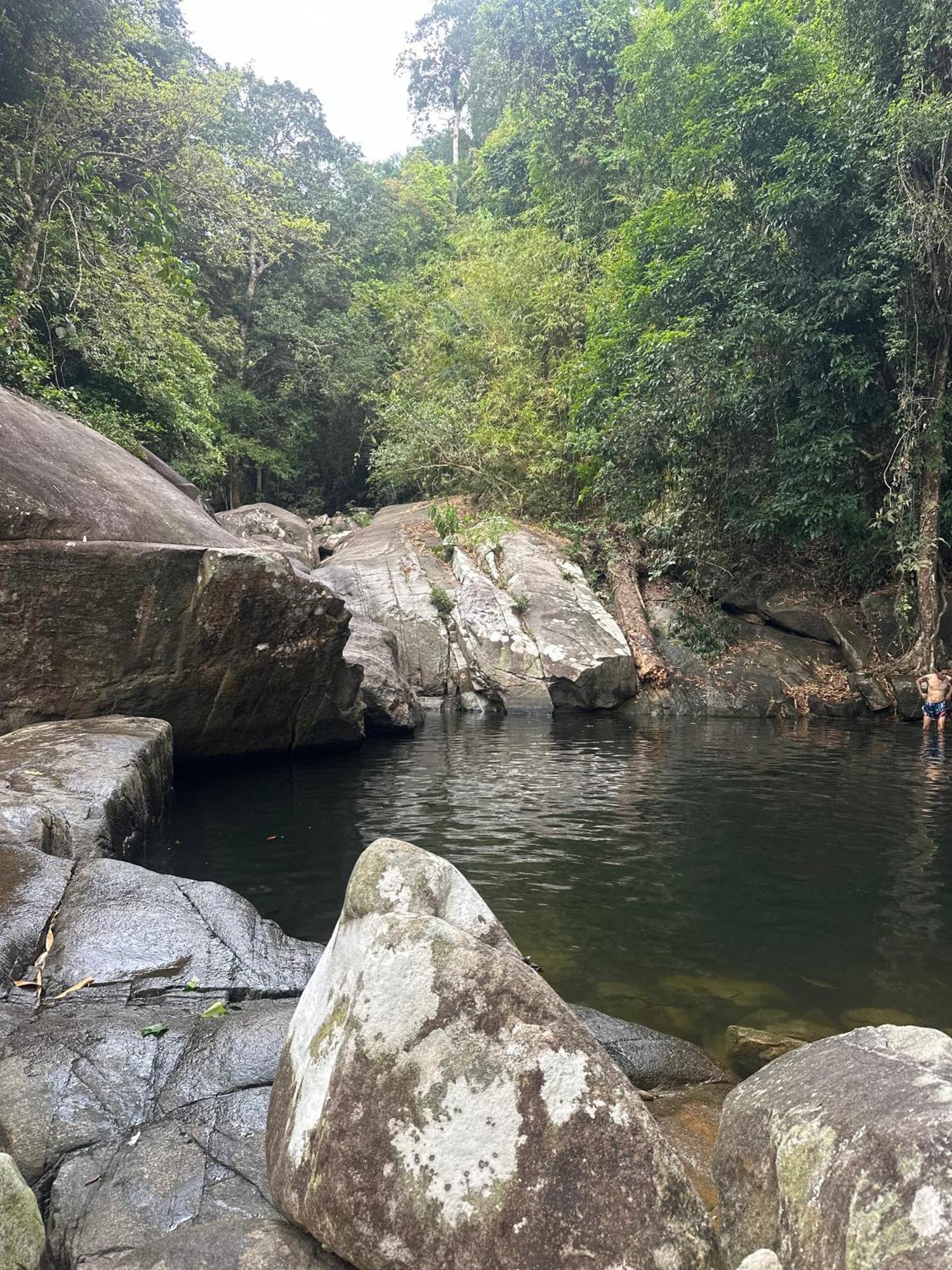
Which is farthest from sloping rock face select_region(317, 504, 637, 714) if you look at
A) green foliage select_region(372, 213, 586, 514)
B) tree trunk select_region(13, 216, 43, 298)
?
tree trunk select_region(13, 216, 43, 298)

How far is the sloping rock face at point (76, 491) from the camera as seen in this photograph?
822cm

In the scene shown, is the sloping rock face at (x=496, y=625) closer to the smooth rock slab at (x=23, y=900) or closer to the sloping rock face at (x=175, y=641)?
the sloping rock face at (x=175, y=641)

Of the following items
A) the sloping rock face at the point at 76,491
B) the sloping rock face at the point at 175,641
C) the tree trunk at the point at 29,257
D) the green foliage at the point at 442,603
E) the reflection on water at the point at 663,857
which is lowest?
the reflection on water at the point at 663,857

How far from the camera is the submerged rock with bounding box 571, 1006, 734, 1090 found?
381 centimetres

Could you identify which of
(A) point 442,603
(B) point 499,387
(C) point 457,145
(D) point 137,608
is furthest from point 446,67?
(D) point 137,608

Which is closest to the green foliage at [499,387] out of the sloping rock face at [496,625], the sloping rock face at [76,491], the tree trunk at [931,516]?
the sloping rock face at [496,625]

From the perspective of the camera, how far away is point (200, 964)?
4.33 m

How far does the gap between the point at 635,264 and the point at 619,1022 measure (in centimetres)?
2108

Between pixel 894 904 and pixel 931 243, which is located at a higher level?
pixel 931 243

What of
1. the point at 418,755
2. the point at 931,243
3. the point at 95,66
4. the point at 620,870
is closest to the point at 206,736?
the point at 418,755

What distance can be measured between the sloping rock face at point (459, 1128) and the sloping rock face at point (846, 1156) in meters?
0.21

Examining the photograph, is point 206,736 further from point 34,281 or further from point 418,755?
point 34,281

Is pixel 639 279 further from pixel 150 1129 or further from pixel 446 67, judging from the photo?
pixel 446 67

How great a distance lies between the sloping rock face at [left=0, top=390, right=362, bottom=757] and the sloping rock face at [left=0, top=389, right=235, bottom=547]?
0.02 m
